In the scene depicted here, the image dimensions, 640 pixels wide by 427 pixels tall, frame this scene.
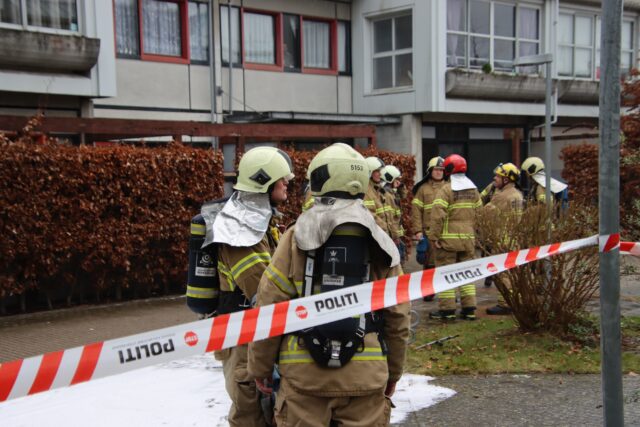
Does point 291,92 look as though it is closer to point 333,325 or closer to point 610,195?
point 610,195

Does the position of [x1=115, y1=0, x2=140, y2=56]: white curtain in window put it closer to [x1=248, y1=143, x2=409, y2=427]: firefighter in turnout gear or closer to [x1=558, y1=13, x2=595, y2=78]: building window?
[x1=558, y1=13, x2=595, y2=78]: building window

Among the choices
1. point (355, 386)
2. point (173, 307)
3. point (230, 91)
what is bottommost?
point (173, 307)

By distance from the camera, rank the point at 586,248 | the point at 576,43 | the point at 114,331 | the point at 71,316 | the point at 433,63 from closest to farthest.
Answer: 1. the point at 586,248
2. the point at 114,331
3. the point at 71,316
4. the point at 433,63
5. the point at 576,43

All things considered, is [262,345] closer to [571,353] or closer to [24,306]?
→ [571,353]

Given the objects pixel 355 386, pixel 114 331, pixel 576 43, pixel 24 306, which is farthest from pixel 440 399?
pixel 576 43

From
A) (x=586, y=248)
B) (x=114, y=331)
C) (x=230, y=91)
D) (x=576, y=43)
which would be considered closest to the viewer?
(x=586, y=248)

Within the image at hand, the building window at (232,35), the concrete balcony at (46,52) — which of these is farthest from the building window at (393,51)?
the concrete balcony at (46,52)

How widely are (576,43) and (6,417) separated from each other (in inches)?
809

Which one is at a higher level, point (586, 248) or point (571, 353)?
point (586, 248)

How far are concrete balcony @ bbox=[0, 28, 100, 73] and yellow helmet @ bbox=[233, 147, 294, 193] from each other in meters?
10.0

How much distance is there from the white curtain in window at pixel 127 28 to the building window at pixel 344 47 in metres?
6.03

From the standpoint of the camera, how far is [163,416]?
5316 mm

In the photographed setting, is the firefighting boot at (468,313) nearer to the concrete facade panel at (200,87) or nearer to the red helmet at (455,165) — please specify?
the red helmet at (455,165)

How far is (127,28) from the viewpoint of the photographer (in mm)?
15258
